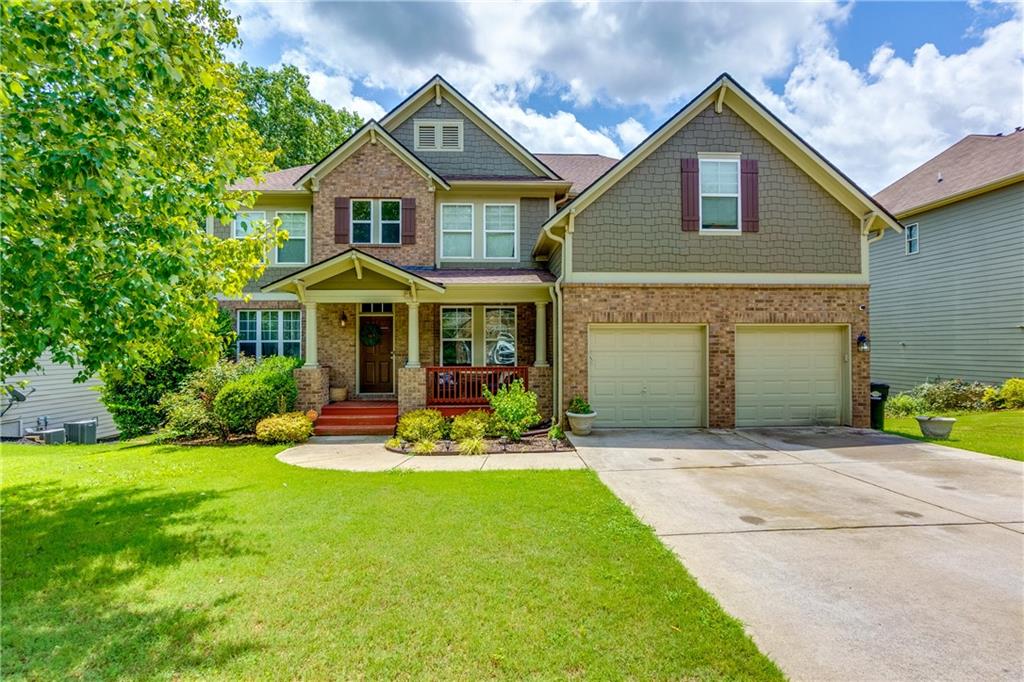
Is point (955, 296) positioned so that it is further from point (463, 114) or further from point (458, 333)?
point (463, 114)

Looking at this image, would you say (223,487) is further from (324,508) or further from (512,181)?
(512,181)

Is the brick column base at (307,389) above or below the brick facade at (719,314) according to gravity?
below

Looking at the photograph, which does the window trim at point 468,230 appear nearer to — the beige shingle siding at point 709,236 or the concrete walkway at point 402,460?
the beige shingle siding at point 709,236

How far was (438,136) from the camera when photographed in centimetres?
1392

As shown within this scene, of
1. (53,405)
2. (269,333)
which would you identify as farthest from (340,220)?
(53,405)

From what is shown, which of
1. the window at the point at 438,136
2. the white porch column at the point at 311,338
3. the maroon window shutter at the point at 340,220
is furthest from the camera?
the window at the point at 438,136

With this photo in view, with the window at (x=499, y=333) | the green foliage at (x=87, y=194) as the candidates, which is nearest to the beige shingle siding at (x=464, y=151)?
the window at (x=499, y=333)

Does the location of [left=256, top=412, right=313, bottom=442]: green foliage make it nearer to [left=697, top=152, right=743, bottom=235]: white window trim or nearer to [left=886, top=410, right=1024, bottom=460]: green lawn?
[left=697, top=152, right=743, bottom=235]: white window trim

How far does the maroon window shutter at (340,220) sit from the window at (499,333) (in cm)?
464

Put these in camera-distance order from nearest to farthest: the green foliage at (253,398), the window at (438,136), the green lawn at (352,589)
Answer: the green lawn at (352,589)
the green foliage at (253,398)
the window at (438,136)

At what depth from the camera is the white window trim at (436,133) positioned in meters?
13.9

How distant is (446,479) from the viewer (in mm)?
6820

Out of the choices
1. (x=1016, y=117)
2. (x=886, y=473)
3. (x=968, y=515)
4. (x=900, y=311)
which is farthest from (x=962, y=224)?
(x=968, y=515)

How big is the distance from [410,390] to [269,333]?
5.61 meters
